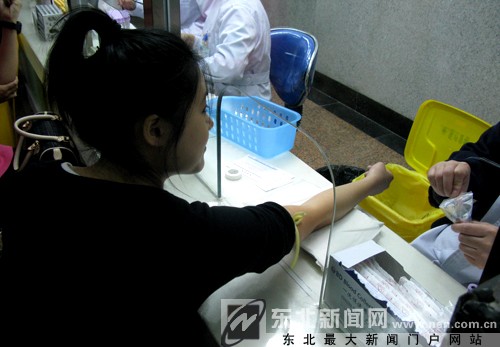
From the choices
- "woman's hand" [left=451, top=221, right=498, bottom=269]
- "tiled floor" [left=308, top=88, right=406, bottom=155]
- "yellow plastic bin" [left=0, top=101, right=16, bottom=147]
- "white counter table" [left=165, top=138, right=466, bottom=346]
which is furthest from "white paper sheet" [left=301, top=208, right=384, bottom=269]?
"tiled floor" [left=308, top=88, right=406, bottom=155]

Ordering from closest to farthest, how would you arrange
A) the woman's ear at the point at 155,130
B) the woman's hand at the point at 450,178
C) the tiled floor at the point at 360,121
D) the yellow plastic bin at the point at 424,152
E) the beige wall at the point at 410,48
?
the woman's ear at the point at 155,130, the woman's hand at the point at 450,178, the yellow plastic bin at the point at 424,152, the beige wall at the point at 410,48, the tiled floor at the point at 360,121

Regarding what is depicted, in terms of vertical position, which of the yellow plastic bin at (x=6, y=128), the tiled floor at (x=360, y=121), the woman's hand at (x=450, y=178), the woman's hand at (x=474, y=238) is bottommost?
the tiled floor at (x=360, y=121)

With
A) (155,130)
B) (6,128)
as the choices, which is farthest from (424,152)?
(6,128)

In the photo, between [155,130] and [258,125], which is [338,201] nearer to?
[258,125]

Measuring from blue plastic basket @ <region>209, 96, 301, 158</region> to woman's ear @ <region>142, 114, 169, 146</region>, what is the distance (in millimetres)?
488

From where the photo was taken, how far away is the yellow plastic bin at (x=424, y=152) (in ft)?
4.60

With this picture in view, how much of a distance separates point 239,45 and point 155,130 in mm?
1333

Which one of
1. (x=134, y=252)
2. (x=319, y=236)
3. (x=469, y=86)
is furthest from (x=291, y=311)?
(x=469, y=86)

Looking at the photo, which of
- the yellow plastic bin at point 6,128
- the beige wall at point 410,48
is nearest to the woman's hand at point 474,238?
Result: the beige wall at point 410,48

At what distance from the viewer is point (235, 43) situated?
1.93 m

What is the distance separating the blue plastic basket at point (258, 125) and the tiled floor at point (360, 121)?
5.84 ft

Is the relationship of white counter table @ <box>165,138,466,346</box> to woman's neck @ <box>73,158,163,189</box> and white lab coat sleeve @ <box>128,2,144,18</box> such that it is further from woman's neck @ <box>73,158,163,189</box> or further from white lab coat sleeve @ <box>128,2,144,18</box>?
white lab coat sleeve @ <box>128,2,144,18</box>

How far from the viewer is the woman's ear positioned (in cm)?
69

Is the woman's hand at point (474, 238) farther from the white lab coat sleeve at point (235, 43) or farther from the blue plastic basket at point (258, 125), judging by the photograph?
the white lab coat sleeve at point (235, 43)
